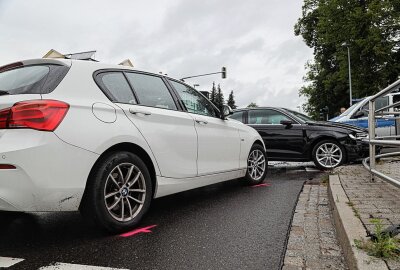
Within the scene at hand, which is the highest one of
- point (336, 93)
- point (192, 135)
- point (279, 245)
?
point (336, 93)

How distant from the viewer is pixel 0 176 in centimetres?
288

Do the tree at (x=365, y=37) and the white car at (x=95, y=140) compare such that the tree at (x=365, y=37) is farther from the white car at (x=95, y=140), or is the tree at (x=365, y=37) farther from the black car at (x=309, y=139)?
the white car at (x=95, y=140)

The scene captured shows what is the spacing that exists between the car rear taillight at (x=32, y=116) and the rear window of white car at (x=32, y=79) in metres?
0.19

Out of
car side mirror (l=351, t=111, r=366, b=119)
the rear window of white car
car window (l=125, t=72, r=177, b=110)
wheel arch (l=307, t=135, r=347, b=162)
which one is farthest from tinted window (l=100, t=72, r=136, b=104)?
car side mirror (l=351, t=111, r=366, b=119)

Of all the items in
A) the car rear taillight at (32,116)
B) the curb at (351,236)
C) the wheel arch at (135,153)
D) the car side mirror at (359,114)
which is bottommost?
the curb at (351,236)

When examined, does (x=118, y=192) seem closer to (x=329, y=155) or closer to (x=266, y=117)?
(x=329, y=155)

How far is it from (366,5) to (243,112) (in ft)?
84.3

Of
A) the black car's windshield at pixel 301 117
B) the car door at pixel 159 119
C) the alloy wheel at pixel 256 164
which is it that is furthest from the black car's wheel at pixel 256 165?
the black car's windshield at pixel 301 117

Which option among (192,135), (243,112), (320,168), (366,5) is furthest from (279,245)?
(366,5)

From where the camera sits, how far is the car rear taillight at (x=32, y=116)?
9.84 ft

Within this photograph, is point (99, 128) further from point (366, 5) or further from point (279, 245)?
point (366, 5)

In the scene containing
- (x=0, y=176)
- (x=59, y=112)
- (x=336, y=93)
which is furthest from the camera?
(x=336, y=93)

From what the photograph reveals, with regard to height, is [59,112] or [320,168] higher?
[59,112]

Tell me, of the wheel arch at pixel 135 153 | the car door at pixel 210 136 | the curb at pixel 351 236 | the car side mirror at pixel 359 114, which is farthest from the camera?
the car side mirror at pixel 359 114
